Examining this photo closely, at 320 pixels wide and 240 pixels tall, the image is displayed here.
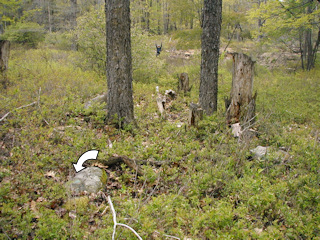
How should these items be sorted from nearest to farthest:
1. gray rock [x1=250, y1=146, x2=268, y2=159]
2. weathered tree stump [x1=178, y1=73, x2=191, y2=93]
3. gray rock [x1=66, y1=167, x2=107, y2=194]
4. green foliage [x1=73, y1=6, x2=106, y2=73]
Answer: gray rock [x1=66, y1=167, x2=107, y2=194], gray rock [x1=250, y1=146, x2=268, y2=159], green foliage [x1=73, y1=6, x2=106, y2=73], weathered tree stump [x1=178, y1=73, x2=191, y2=93]

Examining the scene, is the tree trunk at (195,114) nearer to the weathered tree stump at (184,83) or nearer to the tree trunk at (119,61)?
the tree trunk at (119,61)

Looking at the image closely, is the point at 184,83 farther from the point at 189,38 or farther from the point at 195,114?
the point at 195,114

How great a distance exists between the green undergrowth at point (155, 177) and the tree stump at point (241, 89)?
0.39m

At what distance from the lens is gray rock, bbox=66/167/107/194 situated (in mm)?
3570

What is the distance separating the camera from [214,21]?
6.26m

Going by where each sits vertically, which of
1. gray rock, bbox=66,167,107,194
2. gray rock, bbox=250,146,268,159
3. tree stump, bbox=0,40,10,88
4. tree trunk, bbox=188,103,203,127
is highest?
tree stump, bbox=0,40,10,88

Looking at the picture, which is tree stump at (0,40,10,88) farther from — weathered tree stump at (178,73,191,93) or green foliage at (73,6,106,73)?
weathered tree stump at (178,73,191,93)

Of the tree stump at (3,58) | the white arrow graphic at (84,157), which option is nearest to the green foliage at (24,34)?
the tree stump at (3,58)

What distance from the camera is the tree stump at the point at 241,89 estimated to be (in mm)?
6008

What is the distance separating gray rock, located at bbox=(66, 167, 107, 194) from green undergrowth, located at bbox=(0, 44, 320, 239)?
5.3 inches

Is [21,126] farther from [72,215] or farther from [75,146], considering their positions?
[72,215]

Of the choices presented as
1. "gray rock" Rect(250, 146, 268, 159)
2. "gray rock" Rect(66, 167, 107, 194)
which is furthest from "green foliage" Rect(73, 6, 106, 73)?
"gray rock" Rect(250, 146, 268, 159)

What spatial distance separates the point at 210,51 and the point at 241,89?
1295mm

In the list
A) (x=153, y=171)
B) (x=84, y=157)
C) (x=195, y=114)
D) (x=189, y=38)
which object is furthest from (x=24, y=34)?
(x=153, y=171)
